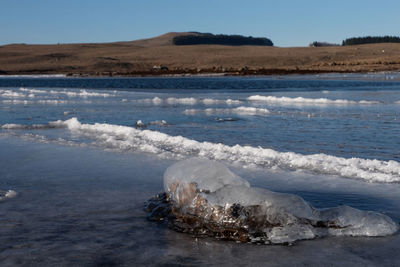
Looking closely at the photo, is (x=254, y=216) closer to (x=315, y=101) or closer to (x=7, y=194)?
(x=7, y=194)

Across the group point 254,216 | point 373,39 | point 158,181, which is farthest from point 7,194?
point 373,39

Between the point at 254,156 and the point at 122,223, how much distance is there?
15.5ft

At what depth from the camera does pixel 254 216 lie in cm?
538

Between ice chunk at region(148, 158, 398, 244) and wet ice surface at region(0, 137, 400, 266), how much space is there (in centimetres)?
18

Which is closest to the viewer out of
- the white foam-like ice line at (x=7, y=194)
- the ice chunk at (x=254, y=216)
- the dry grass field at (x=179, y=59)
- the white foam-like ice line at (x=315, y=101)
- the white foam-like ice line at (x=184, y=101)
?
the ice chunk at (x=254, y=216)

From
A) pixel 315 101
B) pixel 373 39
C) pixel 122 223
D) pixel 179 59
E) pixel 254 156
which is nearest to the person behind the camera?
pixel 122 223

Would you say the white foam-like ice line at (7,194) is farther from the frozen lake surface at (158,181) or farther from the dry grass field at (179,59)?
the dry grass field at (179,59)

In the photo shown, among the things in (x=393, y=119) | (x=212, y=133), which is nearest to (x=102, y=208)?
(x=212, y=133)

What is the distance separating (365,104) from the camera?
23.6 metres

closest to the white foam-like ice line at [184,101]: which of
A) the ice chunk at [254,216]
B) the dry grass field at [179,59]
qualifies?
the ice chunk at [254,216]

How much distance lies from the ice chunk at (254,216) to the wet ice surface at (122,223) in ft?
0.60

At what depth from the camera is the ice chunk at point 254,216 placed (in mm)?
5215

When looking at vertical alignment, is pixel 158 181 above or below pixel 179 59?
below

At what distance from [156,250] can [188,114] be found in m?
16.1
